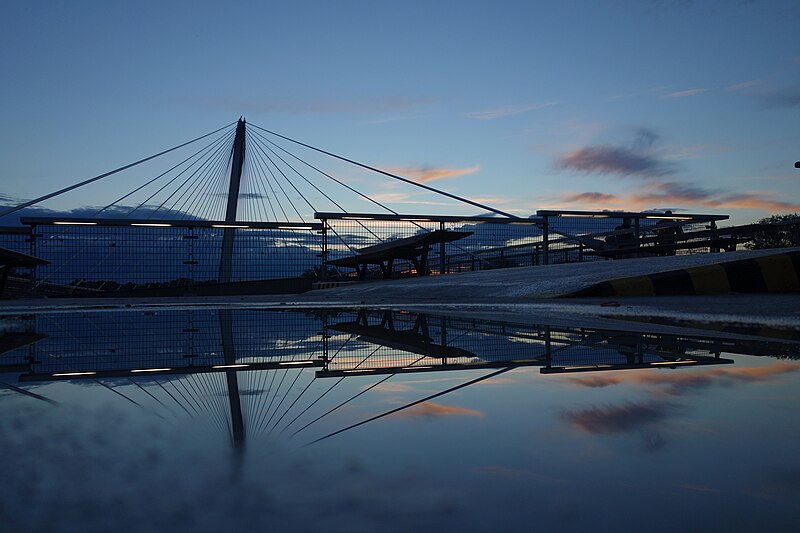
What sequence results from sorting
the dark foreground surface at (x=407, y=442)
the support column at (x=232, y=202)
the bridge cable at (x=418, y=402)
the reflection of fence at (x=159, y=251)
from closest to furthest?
the dark foreground surface at (x=407, y=442), the bridge cable at (x=418, y=402), the reflection of fence at (x=159, y=251), the support column at (x=232, y=202)

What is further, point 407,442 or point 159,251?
point 159,251

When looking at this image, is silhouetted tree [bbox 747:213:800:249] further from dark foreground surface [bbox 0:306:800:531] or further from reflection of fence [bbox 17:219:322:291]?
reflection of fence [bbox 17:219:322:291]

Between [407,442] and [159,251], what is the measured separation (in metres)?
11.3

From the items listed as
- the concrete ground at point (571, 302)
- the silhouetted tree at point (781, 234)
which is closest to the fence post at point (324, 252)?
the concrete ground at point (571, 302)

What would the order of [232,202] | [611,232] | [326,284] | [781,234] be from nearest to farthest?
1. [781,234]
2. [611,232]
3. [326,284]
4. [232,202]

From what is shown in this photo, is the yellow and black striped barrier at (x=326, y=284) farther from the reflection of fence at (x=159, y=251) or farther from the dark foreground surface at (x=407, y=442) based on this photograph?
the dark foreground surface at (x=407, y=442)

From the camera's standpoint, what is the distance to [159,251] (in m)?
11.3

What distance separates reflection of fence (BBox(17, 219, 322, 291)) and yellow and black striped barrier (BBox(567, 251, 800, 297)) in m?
8.33

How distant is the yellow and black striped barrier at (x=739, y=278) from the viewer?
4.66m

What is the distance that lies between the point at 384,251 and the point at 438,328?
344 inches

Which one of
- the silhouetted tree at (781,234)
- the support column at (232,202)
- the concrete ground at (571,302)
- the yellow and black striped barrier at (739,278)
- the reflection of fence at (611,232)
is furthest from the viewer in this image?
the support column at (232,202)

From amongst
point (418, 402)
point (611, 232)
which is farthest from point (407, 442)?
point (611, 232)

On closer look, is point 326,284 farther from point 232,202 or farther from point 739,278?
point 739,278

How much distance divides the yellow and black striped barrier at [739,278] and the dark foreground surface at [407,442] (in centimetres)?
323
